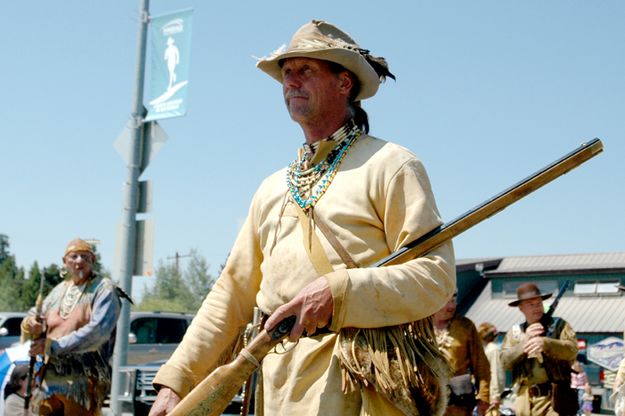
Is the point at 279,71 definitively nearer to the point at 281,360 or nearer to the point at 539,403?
the point at 281,360

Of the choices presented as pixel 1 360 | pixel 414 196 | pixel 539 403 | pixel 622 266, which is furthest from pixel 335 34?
pixel 622 266

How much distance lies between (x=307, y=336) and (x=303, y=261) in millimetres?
283

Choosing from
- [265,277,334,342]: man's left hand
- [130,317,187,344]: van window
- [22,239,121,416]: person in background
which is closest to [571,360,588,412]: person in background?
[22,239,121,416]: person in background

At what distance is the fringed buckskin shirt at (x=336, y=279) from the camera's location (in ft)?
10.0

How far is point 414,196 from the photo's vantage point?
10.5 ft

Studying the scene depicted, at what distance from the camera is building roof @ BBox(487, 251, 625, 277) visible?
36.8 m

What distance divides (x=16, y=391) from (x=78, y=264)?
1.32m

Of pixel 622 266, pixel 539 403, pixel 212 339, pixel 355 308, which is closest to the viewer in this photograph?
pixel 355 308

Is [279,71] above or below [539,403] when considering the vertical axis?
above

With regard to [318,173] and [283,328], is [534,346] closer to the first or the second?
[318,173]

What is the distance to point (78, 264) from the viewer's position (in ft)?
27.0

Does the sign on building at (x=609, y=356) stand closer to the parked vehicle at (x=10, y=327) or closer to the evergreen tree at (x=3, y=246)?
the parked vehicle at (x=10, y=327)

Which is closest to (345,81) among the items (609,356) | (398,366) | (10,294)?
(398,366)

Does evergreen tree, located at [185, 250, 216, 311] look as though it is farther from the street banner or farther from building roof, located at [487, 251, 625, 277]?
the street banner
